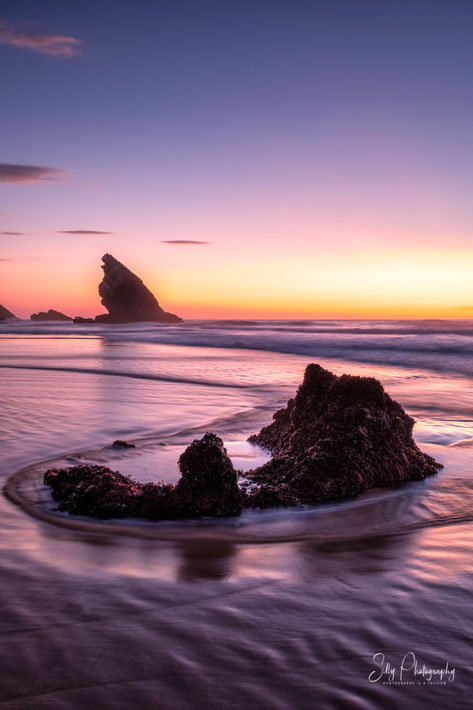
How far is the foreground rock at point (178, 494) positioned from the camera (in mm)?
3479

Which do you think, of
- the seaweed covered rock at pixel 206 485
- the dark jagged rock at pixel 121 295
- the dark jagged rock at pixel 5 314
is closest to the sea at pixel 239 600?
the seaweed covered rock at pixel 206 485

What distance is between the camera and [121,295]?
250ft

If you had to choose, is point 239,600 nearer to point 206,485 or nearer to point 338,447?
point 206,485

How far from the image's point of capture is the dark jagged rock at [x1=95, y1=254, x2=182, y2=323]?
75.9 metres

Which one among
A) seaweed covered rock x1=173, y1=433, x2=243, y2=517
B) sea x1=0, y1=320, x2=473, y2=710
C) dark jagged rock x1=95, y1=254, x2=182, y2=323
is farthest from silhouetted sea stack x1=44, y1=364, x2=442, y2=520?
dark jagged rock x1=95, y1=254, x2=182, y2=323

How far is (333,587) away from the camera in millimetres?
2559

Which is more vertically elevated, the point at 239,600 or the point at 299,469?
the point at 299,469

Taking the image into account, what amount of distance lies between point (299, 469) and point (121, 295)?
74783mm

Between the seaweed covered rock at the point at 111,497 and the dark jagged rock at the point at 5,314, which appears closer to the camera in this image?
the seaweed covered rock at the point at 111,497

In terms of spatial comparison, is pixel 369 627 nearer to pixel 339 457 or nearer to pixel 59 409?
pixel 339 457

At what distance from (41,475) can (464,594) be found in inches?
129
